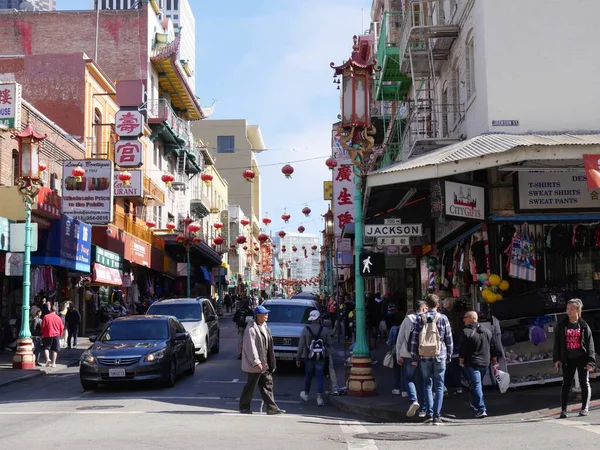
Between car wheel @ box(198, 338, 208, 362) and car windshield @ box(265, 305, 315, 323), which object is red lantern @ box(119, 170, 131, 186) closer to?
car wheel @ box(198, 338, 208, 362)

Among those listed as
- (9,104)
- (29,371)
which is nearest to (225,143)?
(9,104)

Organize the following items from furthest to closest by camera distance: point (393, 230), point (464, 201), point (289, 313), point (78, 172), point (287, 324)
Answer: point (78, 172)
point (289, 313)
point (287, 324)
point (393, 230)
point (464, 201)

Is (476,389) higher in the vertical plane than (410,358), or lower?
lower

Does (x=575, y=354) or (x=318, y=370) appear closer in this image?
(x=575, y=354)

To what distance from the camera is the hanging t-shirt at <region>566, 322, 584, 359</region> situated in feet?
37.4

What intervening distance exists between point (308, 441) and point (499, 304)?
5.78m

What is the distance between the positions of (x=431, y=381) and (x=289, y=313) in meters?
10.4

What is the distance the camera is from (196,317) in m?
23.4

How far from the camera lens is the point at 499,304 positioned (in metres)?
14.5

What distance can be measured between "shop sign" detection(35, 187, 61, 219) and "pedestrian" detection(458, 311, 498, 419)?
16.0 meters

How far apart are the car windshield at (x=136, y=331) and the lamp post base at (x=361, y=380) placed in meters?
4.58

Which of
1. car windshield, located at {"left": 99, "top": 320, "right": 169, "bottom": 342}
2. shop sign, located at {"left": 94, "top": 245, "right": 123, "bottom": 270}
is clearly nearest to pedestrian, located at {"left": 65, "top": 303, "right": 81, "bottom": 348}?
shop sign, located at {"left": 94, "top": 245, "right": 123, "bottom": 270}

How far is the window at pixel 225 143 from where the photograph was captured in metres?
106

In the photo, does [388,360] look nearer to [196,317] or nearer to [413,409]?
[413,409]
